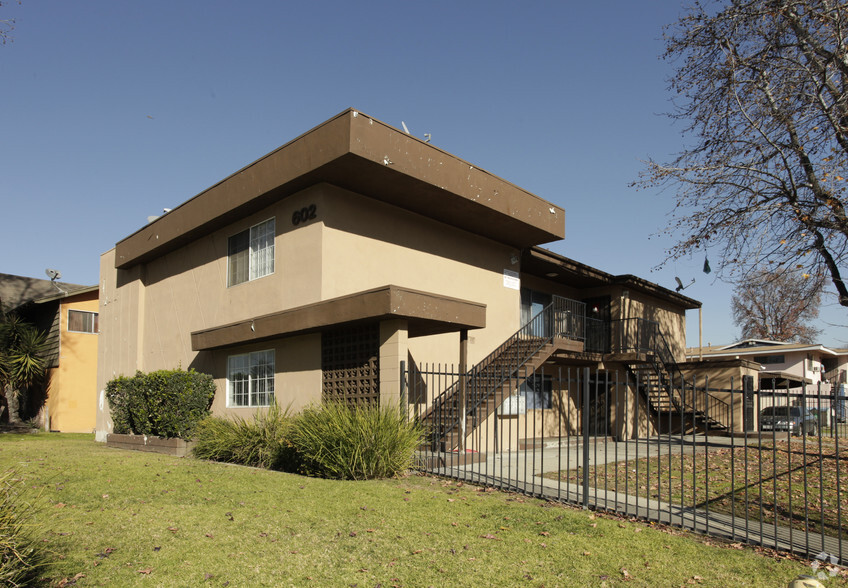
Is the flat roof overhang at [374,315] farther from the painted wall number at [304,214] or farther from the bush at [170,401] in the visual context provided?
the painted wall number at [304,214]

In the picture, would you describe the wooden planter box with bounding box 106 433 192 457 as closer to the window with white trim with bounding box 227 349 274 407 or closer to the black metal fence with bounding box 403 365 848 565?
the window with white trim with bounding box 227 349 274 407

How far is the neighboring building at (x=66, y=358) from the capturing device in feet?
83.5

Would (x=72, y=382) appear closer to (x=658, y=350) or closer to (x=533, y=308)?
(x=533, y=308)

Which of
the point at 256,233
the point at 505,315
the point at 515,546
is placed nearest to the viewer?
the point at 515,546

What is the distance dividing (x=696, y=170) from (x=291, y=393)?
10.1 metres

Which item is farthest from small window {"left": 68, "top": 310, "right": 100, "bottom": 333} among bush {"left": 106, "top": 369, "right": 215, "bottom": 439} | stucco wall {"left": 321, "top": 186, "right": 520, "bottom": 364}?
stucco wall {"left": 321, "top": 186, "right": 520, "bottom": 364}

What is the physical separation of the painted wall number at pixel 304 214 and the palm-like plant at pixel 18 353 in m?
16.4

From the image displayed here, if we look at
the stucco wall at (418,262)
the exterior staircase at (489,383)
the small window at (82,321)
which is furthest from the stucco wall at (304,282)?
the small window at (82,321)

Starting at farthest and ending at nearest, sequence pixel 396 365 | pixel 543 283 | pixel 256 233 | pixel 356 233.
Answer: pixel 543 283, pixel 256 233, pixel 356 233, pixel 396 365

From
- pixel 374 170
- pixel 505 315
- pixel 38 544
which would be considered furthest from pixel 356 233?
pixel 38 544

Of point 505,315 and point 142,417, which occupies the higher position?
point 505,315

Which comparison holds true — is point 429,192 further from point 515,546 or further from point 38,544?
point 38,544

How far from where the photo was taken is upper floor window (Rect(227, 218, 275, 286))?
14820 millimetres

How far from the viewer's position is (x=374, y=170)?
12.6 m
